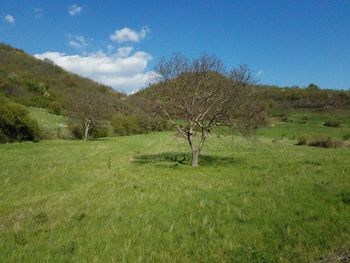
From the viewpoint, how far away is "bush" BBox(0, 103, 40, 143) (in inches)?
1962

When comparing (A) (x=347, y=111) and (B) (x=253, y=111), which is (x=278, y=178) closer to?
(B) (x=253, y=111)

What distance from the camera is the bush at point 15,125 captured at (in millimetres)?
49844

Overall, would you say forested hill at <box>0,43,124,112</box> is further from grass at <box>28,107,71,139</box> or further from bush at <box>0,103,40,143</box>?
bush at <box>0,103,40,143</box>

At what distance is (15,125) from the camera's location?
51531 millimetres

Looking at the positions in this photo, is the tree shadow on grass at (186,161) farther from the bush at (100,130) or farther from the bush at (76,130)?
the bush at (100,130)

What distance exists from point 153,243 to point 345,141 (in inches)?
1914

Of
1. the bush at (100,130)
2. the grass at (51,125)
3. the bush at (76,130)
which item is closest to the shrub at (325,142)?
the bush at (100,130)

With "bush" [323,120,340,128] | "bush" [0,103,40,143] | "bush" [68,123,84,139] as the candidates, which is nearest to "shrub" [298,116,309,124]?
"bush" [323,120,340,128]

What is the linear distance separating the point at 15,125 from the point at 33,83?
162 ft

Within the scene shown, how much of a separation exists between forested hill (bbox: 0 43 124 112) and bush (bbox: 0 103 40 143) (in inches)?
988

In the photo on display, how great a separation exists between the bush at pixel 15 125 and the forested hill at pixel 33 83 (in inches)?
988

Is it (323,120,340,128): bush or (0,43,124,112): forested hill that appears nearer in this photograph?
(0,43,124,112): forested hill

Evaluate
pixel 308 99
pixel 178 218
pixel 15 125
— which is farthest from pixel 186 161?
pixel 308 99

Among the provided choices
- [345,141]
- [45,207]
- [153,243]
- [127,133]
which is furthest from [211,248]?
[127,133]
